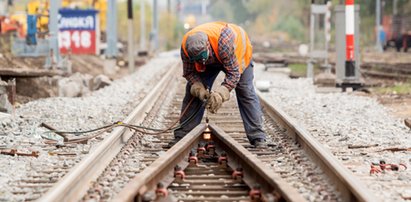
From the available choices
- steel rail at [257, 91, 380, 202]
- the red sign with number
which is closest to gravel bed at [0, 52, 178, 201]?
steel rail at [257, 91, 380, 202]

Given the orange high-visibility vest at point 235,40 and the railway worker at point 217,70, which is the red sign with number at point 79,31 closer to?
the railway worker at point 217,70

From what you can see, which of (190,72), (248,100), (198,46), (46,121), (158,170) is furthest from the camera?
(46,121)

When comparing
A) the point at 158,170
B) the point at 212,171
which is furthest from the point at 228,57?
the point at 158,170

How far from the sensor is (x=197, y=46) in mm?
8039

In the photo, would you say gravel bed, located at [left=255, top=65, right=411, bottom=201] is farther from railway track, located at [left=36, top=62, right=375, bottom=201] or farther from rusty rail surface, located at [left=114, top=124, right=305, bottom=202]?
rusty rail surface, located at [left=114, top=124, right=305, bottom=202]

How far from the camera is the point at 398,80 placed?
844 inches

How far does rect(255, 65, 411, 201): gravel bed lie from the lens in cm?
698

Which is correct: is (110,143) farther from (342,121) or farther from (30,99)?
(30,99)

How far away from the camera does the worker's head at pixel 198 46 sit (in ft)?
26.4

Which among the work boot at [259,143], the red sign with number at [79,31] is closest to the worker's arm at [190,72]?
the work boot at [259,143]

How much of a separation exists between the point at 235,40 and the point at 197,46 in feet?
1.88

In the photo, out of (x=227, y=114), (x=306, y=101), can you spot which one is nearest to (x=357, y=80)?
(x=306, y=101)

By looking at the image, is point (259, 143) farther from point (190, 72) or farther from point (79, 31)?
point (79, 31)

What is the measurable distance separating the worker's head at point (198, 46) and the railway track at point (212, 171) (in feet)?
2.56
